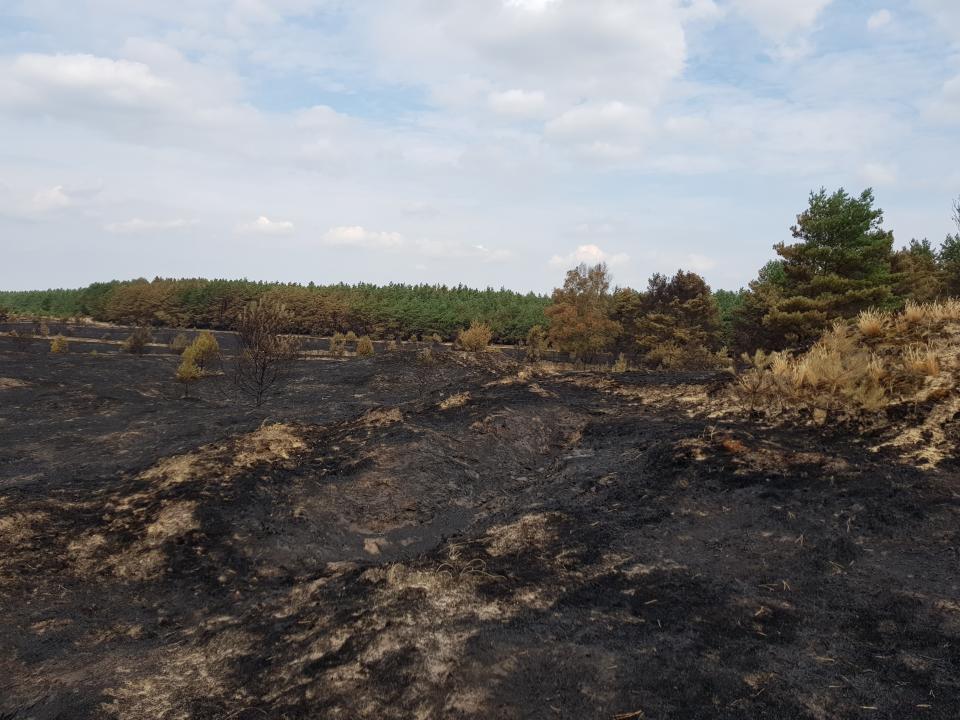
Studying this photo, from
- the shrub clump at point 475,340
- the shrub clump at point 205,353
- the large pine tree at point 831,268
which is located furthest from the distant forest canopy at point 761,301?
the shrub clump at point 205,353

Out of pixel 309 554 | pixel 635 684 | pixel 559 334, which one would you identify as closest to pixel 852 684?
pixel 635 684

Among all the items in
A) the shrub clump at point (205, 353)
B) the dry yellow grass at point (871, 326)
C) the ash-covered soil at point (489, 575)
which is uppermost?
the dry yellow grass at point (871, 326)

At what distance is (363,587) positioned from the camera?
5.43m

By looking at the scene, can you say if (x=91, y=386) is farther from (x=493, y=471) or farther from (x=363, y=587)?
(x=363, y=587)

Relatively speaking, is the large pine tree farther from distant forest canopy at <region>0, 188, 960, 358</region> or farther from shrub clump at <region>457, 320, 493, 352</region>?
shrub clump at <region>457, 320, 493, 352</region>

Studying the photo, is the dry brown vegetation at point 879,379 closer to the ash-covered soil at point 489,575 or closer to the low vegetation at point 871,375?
the low vegetation at point 871,375

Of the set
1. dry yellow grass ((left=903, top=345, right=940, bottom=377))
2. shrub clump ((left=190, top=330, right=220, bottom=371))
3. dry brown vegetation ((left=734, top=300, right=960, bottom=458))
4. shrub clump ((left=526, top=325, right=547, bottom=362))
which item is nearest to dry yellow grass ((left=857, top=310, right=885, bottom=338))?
dry brown vegetation ((left=734, top=300, right=960, bottom=458))

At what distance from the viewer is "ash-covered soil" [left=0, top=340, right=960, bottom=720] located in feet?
12.4

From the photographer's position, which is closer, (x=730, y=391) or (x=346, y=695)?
(x=346, y=695)

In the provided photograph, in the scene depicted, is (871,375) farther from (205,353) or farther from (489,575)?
(205,353)

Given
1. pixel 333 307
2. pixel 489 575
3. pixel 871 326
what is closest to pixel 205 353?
pixel 489 575

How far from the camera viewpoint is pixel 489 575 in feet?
17.6

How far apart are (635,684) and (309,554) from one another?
14.5 feet

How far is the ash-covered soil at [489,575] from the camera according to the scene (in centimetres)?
378
